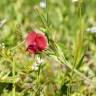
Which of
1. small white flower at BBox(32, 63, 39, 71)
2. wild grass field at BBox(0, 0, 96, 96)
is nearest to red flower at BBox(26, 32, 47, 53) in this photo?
wild grass field at BBox(0, 0, 96, 96)

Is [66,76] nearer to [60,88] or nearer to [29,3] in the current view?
[60,88]

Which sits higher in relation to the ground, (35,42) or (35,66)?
(35,42)

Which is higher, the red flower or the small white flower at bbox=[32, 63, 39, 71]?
the red flower

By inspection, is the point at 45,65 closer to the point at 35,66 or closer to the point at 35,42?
the point at 35,66

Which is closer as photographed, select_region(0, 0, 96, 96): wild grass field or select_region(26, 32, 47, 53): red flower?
select_region(26, 32, 47, 53): red flower

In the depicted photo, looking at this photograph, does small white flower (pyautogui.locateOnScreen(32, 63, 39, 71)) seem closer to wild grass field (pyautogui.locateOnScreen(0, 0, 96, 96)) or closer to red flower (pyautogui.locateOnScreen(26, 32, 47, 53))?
wild grass field (pyautogui.locateOnScreen(0, 0, 96, 96))

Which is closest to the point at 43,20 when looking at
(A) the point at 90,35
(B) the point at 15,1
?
(A) the point at 90,35

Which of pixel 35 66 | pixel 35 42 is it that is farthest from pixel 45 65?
pixel 35 42

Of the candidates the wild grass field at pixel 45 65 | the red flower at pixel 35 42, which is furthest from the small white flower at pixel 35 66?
the red flower at pixel 35 42

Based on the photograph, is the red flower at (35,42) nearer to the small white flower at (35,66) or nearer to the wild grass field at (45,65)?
the wild grass field at (45,65)
